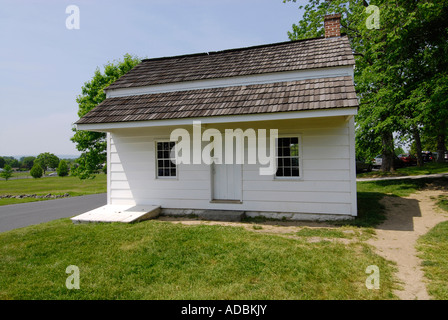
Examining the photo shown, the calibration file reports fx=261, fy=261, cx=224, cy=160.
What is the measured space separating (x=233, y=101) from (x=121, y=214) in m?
4.93

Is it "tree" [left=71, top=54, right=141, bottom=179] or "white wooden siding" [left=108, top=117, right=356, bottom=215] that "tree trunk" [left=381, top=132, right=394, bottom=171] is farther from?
"tree" [left=71, top=54, right=141, bottom=179]

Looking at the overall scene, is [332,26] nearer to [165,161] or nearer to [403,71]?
[403,71]

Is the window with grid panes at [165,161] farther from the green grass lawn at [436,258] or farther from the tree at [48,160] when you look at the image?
the tree at [48,160]

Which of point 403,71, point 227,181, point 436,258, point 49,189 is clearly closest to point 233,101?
point 227,181

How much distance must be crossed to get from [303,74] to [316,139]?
210 cm

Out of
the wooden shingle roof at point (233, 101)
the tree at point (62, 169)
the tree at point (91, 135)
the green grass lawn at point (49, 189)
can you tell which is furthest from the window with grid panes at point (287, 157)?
the tree at point (62, 169)

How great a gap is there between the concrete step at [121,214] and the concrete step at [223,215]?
5.48 ft

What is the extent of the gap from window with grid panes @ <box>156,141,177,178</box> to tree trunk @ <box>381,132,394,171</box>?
11.5 meters

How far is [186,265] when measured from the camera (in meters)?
4.58

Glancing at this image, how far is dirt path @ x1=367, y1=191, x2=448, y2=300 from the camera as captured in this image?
12.8 ft

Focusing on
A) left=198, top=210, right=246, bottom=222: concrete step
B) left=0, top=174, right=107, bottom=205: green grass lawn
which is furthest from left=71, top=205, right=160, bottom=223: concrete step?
left=0, top=174, right=107, bottom=205: green grass lawn

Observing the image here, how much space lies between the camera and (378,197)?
10.9 meters

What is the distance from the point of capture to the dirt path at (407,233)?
12.8 feet

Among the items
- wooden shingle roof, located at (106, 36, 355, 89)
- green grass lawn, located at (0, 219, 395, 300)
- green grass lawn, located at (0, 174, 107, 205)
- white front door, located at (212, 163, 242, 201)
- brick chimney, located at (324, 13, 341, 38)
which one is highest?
brick chimney, located at (324, 13, 341, 38)
